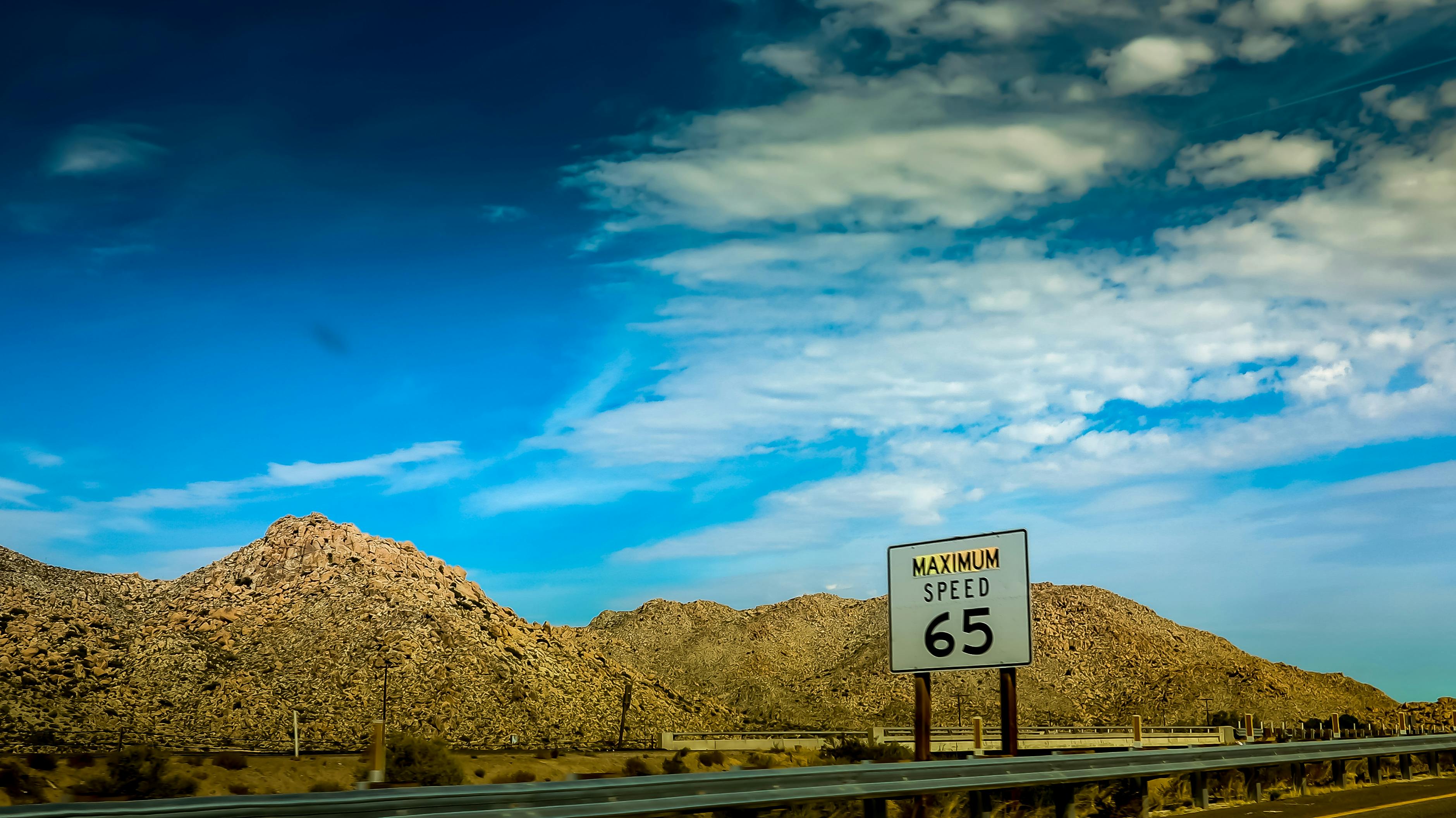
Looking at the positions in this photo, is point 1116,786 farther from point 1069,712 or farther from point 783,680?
point 783,680

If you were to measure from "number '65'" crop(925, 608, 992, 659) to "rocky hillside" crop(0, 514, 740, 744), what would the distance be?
6241 centimetres

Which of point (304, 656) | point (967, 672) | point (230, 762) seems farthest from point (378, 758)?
point (967, 672)

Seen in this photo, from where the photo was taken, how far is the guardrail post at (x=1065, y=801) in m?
14.0

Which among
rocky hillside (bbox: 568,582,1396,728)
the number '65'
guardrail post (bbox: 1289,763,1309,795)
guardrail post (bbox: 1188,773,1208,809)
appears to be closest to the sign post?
the number '65'

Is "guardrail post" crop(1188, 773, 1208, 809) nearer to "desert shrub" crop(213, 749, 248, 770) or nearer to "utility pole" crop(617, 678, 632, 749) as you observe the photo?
"desert shrub" crop(213, 749, 248, 770)

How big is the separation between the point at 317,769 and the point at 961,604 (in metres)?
31.7

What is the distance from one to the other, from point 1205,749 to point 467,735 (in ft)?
220

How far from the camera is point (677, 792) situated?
973 centimetres

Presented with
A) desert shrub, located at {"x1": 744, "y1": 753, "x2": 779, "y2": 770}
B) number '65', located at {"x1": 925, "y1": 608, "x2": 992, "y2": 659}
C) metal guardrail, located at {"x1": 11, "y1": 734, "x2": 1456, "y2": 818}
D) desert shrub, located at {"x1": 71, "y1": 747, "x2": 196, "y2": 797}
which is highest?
number '65', located at {"x1": 925, "y1": 608, "x2": 992, "y2": 659}

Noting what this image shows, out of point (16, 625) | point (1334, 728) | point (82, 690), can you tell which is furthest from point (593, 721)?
point (1334, 728)

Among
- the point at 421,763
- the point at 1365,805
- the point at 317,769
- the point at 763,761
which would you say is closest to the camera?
the point at 1365,805

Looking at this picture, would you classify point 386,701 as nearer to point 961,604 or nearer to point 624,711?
point 624,711

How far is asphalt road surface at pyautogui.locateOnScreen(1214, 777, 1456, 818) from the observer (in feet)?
50.6

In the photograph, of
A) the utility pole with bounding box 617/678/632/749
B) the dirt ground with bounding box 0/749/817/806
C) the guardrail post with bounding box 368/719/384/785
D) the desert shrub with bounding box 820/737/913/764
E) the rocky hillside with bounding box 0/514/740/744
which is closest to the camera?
the guardrail post with bounding box 368/719/384/785
